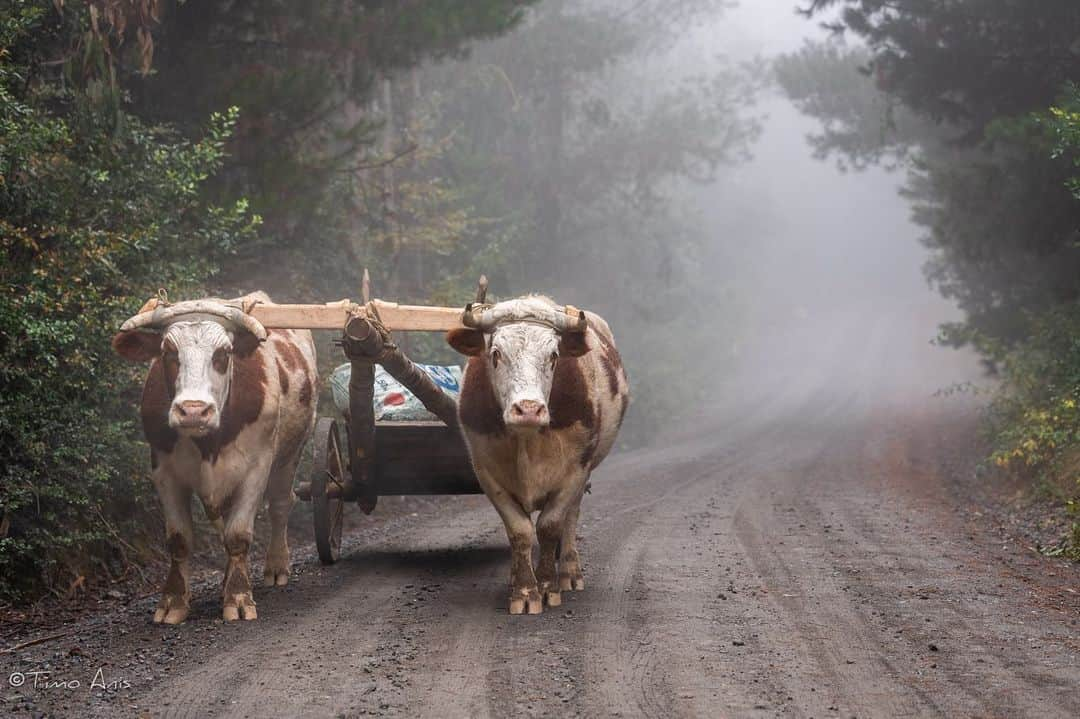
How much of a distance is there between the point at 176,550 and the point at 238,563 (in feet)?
1.36

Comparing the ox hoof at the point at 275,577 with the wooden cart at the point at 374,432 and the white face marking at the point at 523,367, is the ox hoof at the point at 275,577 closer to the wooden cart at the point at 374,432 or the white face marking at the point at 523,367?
the wooden cart at the point at 374,432

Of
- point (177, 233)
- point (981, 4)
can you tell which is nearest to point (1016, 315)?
point (981, 4)

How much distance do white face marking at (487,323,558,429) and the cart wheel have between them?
8.78ft

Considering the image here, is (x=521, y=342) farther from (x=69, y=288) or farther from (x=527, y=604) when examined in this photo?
(x=69, y=288)

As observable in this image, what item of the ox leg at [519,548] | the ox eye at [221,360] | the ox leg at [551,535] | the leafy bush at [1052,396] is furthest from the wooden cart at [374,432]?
the leafy bush at [1052,396]

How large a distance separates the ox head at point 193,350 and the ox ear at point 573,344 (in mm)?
1947

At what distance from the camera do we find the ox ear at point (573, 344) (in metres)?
8.02

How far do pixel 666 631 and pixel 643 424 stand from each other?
71.2 feet

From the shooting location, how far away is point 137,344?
7906 millimetres

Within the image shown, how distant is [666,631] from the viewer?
7.29 metres

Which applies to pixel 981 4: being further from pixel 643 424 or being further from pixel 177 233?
pixel 643 424

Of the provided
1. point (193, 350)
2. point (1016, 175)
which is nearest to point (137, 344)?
point (193, 350)

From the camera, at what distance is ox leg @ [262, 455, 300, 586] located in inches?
380

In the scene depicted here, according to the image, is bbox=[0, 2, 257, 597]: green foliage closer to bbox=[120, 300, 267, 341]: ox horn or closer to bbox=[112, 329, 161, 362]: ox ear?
bbox=[112, 329, 161, 362]: ox ear
